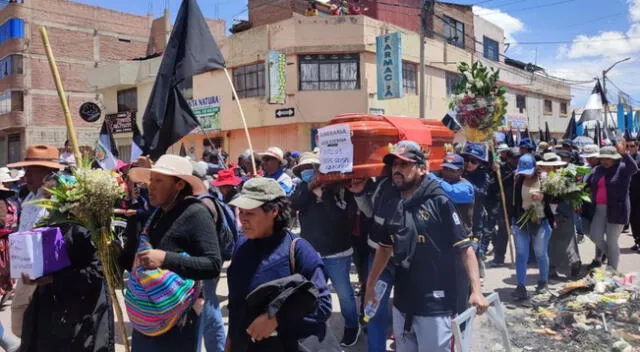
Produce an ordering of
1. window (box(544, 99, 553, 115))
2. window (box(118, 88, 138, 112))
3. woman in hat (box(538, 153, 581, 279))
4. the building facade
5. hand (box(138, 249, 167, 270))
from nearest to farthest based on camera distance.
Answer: hand (box(138, 249, 167, 270)), woman in hat (box(538, 153, 581, 279)), the building facade, window (box(118, 88, 138, 112)), window (box(544, 99, 553, 115))

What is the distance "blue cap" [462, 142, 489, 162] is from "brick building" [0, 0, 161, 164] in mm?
32239

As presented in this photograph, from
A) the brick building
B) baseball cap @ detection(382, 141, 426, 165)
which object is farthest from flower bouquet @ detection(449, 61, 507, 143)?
the brick building

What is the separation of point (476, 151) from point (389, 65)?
1422cm

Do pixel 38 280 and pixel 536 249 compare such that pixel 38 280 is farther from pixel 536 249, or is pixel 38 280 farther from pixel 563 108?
pixel 563 108

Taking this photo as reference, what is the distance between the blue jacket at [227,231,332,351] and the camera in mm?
2457

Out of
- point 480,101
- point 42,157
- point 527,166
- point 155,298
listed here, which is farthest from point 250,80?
point 155,298

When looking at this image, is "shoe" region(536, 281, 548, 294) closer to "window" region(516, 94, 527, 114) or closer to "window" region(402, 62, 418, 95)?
"window" region(402, 62, 418, 95)

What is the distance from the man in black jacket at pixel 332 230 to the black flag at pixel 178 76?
1403mm

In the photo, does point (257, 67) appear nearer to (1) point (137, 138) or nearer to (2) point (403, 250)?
(1) point (137, 138)

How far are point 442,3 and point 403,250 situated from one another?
101ft

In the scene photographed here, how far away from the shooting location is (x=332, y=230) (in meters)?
4.94

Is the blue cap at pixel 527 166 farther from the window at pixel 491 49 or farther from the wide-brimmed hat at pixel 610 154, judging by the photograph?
the window at pixel 491 49

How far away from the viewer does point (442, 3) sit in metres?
31.0

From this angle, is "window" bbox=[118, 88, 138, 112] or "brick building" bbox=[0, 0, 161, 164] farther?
"brick building" bbox=[0, 0, 161, 164]
